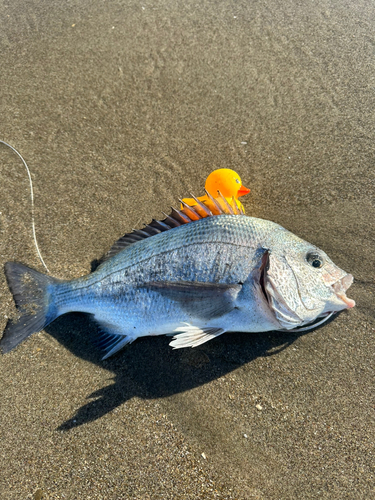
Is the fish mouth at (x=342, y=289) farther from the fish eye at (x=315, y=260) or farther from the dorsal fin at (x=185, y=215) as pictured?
the dorsal fin at (x=185, y=215)

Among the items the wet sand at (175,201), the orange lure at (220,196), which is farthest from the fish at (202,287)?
the wet sand at (175,201)

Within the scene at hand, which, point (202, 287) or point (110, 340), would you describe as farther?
point (110, 340)

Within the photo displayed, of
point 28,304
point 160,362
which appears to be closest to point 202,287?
point 160,362

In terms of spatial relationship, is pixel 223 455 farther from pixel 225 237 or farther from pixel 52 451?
pixel 225 237


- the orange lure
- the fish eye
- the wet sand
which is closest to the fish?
the fish eye

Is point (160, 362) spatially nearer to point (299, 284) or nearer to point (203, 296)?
point (203, 296)

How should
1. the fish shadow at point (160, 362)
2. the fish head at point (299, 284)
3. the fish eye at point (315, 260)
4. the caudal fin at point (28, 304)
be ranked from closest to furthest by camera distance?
the fish head at point (299, 284)
the fish eye at point (315, 260)
the fish shadow at point (160, 362)
the caudal fin at point (28, 304)

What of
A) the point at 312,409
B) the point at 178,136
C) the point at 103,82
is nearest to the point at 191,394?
the point at 312,409
